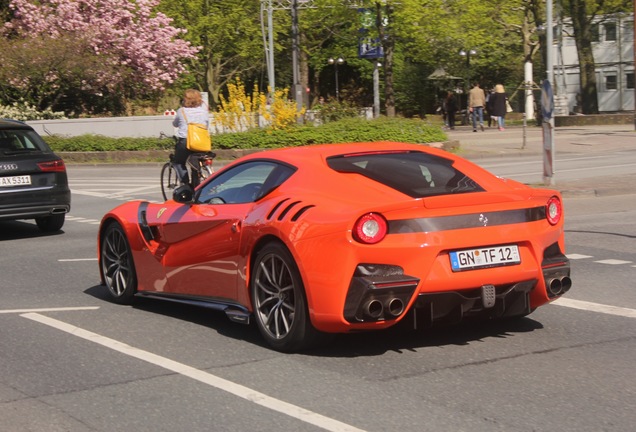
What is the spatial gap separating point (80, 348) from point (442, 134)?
85.4 feet

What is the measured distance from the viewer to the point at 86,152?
35188 millimetres

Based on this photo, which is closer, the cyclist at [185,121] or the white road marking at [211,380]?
the white road marking at [211,380]

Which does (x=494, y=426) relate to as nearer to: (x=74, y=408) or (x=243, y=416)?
(x=243, y=416)

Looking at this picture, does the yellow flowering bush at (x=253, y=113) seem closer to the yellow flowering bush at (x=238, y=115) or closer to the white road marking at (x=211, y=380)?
the yellow flowering bush at (x=238, y=115)

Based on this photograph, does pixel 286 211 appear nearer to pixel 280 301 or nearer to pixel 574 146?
pixel 280 301

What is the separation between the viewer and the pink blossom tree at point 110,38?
44031 mm

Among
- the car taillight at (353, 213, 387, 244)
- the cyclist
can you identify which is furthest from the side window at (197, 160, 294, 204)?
the cyclist

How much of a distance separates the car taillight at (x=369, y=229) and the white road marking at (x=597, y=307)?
2460 mm

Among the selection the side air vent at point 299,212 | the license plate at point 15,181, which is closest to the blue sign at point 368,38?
the license plate at point 15,181

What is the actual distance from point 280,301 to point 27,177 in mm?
8607

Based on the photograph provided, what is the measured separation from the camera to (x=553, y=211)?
24.6 feet

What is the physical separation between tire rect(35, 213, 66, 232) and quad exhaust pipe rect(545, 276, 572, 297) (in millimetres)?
9951

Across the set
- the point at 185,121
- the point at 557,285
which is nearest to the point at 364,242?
the point at 557,285

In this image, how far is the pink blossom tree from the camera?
4403 cm
